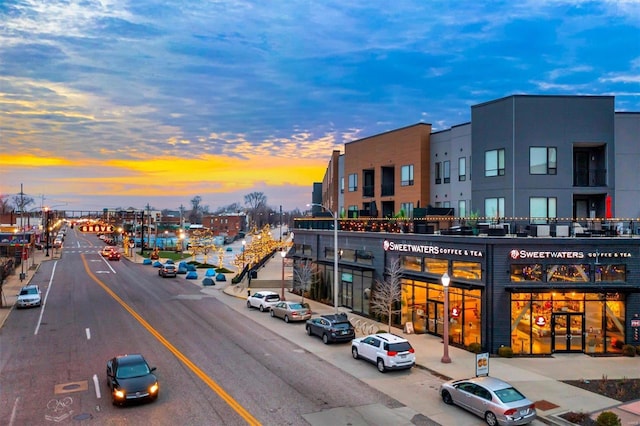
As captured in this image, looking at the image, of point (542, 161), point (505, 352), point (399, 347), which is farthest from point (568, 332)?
point (542, 161)

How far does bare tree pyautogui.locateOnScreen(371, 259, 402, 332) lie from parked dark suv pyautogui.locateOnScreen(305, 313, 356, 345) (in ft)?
9.88

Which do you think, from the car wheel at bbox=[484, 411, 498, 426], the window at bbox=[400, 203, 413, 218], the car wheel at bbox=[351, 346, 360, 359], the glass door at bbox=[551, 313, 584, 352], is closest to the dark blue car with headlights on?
the car wheel at bbox=[351, 346, 360, 359]

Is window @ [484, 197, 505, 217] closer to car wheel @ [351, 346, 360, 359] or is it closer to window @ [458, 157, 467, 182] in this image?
window @ [458, 157, 467, 182]

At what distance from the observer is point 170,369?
73.5ft

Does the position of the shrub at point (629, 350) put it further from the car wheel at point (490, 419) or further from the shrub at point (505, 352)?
the car wheel at point (490, 419)

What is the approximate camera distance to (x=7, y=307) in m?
39.8

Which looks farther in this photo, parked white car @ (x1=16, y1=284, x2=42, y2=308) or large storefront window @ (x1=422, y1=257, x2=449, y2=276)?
parked white car @ (x1=16, y1=284, x2=42, y2=308)

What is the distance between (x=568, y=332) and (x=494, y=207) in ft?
37.2

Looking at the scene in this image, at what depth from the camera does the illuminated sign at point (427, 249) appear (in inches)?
1080

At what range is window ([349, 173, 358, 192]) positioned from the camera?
173 feet

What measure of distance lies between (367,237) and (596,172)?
16.8 meters

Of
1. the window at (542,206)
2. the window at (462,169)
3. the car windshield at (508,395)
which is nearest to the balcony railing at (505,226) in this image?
the window at (542,206)

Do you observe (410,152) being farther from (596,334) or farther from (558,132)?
(596,334)

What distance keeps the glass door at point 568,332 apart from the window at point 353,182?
28990 mm
